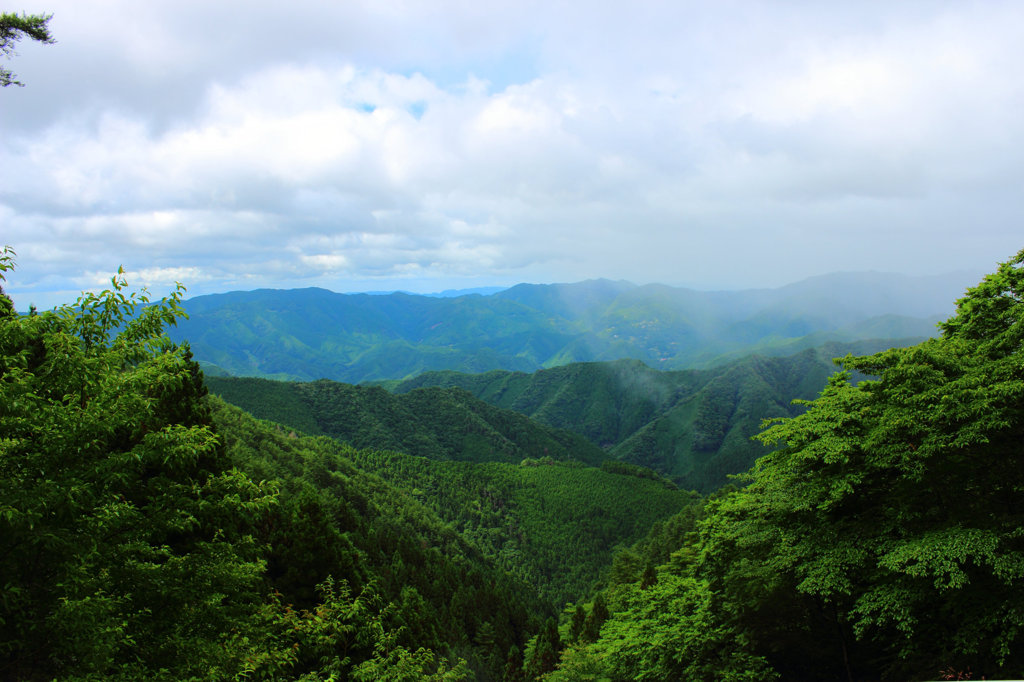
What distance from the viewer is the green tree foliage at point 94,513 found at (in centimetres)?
754

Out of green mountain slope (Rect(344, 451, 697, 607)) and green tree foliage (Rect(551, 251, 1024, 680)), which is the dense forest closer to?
green tree foliage (Rect(551, 251, 1024, 680))

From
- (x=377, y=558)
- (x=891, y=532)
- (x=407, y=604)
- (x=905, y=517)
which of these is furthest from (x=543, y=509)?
(x=905, y=517)

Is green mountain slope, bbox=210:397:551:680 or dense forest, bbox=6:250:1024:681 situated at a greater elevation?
dense forest, bbox=6:250:1024:681

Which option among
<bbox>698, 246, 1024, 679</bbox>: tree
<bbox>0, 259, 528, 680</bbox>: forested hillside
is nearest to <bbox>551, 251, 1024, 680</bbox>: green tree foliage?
<bbox>698, 246, 1024, 679</bbox>: tree

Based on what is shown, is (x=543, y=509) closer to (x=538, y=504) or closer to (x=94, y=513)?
(x=538, y=504)

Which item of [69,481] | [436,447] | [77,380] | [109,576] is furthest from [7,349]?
[436,447]

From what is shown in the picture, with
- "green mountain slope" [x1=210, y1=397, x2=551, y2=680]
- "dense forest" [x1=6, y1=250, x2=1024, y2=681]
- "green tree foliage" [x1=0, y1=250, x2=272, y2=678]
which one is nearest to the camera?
"green tree foliage" [x1=0, y1=250, x2=272, y2=678]

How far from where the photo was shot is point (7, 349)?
8914mm

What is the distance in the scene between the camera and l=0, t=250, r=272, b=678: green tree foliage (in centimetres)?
754

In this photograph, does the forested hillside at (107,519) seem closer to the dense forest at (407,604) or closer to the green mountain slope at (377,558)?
the dense forest at (407,604)

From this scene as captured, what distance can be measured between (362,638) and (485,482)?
131 metres

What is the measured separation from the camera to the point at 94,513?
8.23 m

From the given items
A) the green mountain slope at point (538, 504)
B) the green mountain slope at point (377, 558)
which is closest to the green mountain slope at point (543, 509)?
the green mountain slope at point (538, 504)

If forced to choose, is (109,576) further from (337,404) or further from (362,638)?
(337,404)
